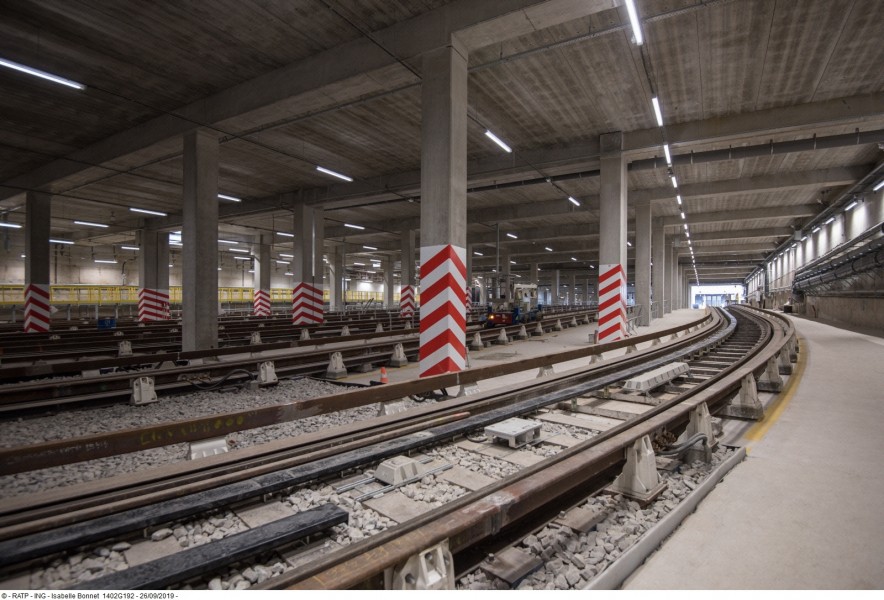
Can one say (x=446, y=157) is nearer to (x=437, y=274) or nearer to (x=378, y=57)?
(x=437, y=274)

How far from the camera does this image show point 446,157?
7684 mm

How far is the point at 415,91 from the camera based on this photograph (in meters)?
10.7

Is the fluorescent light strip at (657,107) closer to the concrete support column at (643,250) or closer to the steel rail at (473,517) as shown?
the steel rail at (473,517)

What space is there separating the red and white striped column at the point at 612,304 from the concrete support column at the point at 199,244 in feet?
38.5

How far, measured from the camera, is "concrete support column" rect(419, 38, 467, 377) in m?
7.70

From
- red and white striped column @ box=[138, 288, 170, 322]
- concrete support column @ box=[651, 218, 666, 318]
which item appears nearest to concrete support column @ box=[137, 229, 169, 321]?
red and white striped column @ box=[138, 288, 170, 322]

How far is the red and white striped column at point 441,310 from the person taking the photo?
770 centimetres

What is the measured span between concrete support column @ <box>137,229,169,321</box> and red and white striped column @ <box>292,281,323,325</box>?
1105cm

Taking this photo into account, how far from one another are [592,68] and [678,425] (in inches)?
352

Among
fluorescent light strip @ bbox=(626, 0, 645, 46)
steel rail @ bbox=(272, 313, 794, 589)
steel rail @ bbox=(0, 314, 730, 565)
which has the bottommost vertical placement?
steel rail @ bbox=(0, 314, 730, 565)

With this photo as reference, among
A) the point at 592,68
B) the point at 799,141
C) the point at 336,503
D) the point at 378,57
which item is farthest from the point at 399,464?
the point at 799,141

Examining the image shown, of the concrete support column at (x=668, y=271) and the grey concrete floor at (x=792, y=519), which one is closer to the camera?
the grey concrete floor at (x=792, y=519)

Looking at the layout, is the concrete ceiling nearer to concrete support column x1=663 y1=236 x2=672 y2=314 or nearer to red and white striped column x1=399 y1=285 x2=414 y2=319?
red and white striped column x1=399 y1=285 x2=414 y2=319

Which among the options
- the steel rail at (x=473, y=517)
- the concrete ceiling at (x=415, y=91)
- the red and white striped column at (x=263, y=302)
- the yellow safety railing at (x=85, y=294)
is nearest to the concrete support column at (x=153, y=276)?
the yellow safety railing at (x=85, y=294)
